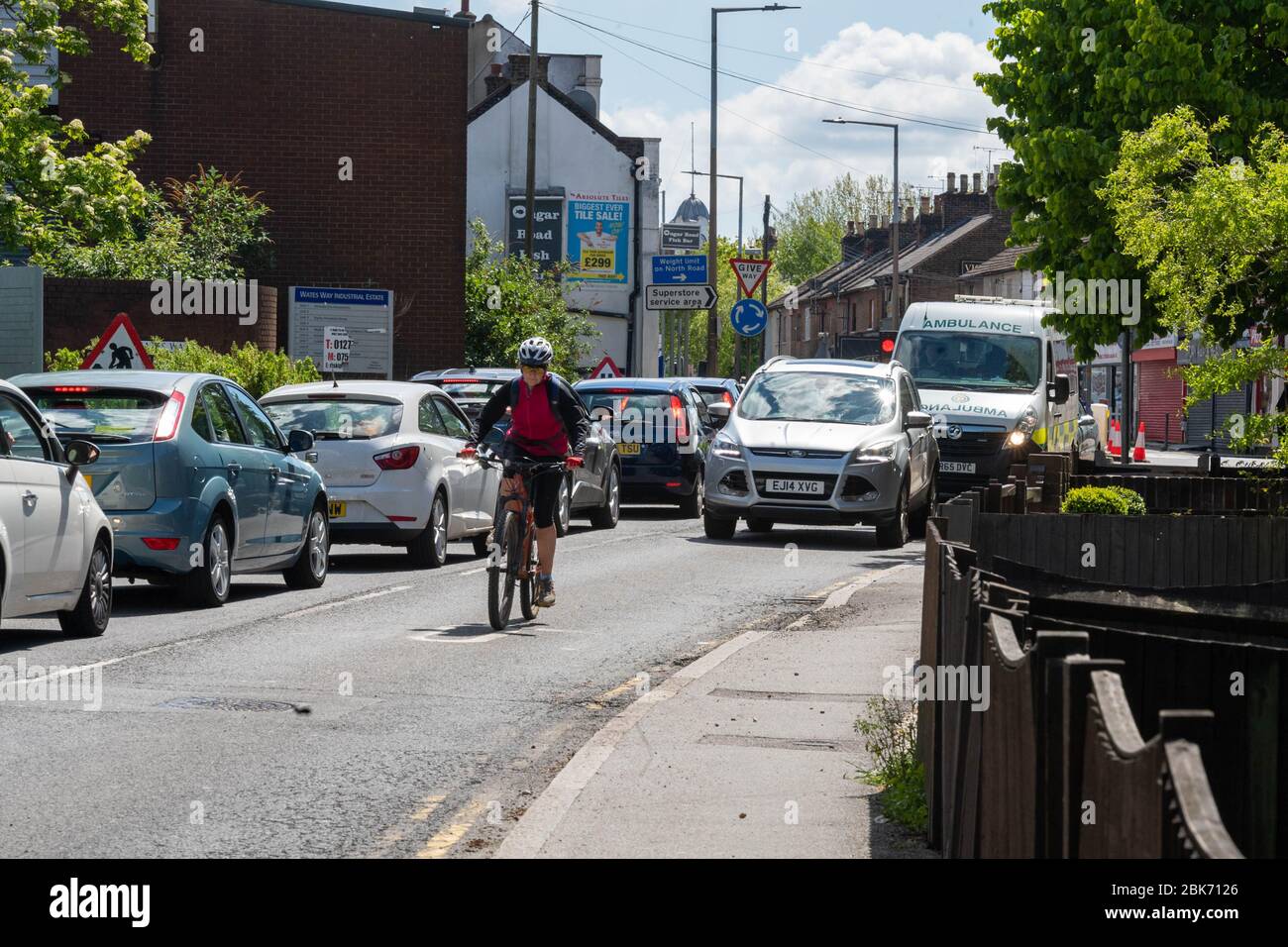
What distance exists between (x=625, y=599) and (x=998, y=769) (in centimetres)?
1040

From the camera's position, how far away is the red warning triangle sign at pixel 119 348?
64.9ft

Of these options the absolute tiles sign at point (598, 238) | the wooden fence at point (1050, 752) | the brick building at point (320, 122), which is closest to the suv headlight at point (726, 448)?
the wooden fence at point (1050, 752)

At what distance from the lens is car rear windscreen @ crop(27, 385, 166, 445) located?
43.3 feet

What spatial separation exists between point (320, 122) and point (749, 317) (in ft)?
35.7

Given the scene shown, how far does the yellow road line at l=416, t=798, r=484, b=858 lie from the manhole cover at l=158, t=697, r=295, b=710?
7.69 feet

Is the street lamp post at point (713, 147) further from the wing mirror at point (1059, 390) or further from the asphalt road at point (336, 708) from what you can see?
the asphalt road at point (336, 708)

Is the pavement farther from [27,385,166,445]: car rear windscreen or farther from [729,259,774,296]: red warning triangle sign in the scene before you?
[729,259,774,296]: red warning triangle sign

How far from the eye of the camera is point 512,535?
42.4 feet

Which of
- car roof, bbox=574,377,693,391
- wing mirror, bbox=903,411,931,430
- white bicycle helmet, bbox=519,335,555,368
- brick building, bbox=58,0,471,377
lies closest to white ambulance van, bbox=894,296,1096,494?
car roof, bbox=574,377,693,391

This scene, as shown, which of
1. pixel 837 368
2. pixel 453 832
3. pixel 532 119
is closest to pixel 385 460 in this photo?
pixel 837 368

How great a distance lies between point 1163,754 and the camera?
117 inches

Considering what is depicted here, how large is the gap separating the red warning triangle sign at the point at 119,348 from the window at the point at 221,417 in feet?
19.0

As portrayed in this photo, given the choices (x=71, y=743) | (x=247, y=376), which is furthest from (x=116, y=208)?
(x=71, y=743)
